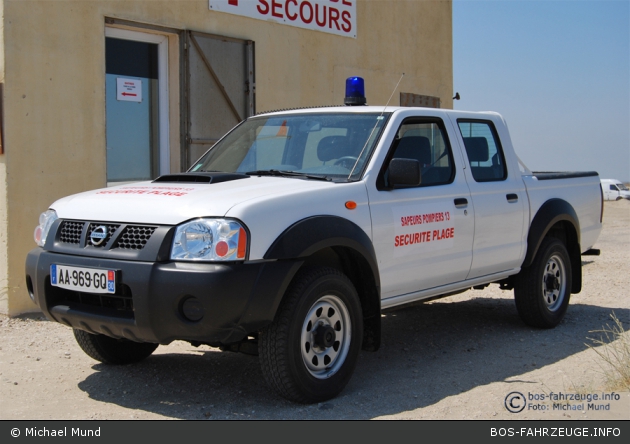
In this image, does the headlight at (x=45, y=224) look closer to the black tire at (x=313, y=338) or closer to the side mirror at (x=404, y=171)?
the black tire at (x=313, y=338)

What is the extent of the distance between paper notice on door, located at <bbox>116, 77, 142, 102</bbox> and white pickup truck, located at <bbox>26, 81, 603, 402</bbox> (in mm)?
2847

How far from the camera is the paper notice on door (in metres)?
8.36

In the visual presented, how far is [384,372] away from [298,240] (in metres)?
1.57

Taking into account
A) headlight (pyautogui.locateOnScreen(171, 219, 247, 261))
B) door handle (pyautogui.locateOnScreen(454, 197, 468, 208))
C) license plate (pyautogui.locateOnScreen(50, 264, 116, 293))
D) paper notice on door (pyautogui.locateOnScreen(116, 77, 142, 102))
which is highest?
paper notice on door (pyautogui.locateOnScreen(116, 77, 142, 102))

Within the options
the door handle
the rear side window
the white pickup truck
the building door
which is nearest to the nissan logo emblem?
the white pickup truck

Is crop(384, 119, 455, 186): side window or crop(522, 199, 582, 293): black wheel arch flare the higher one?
crop(384, 119, 455, 186): side window

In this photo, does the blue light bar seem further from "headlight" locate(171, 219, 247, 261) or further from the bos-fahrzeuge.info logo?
the bos-fahrzeuge.info logo

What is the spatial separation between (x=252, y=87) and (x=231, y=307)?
5.73 meters

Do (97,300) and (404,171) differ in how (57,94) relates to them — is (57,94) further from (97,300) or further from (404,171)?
(404,171)

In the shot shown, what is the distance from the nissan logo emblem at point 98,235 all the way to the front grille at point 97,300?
0.31 m

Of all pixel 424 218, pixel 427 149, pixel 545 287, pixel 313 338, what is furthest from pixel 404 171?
pixel 545 287

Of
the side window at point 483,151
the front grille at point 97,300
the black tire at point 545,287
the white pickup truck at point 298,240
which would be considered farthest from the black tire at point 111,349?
the black tire at point 545,287

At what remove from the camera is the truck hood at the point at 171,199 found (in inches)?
162

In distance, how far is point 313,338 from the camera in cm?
446
